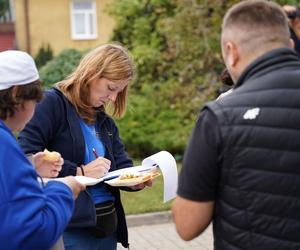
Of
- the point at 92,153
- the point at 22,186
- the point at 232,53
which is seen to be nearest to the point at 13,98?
the point at 22,186

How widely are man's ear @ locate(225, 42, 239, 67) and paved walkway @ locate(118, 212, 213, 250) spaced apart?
4059 millimetres

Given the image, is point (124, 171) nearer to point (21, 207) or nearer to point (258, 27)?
Result: point (21, 207)

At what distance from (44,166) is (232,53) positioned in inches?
42.0

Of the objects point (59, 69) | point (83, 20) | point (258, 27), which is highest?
point (258, 27)

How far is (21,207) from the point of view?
1.95m

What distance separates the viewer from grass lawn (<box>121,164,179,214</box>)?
23.9ft

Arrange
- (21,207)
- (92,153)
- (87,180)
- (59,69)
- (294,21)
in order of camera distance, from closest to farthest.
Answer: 1. (21,207)
2. (87,180)
3. (92,153)
4. (294,21)
5. (59,69)

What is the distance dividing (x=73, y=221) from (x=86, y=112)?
627mm

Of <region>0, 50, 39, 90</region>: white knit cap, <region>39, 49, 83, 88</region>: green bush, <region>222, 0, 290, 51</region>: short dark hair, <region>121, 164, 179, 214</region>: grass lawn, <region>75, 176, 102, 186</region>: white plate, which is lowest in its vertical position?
<region>121, 164, 179, 214</region>: grass lawn

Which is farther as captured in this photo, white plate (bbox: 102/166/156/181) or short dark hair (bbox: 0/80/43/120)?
white plate (bbox: 102/166/156/181)

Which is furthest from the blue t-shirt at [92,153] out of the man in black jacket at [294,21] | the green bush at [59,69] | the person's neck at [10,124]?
the green bush at [59,69]

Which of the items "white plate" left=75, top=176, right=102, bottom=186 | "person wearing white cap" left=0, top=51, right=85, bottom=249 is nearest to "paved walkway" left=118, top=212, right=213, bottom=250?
"white plate" left=75, top=176, right=102, bottom=186

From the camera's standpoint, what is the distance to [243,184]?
201 cm

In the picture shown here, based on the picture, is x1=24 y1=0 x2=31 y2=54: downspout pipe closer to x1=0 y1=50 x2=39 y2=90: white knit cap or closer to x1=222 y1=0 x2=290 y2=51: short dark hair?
x1=0 y1=50 x2=39 y2=90: white knit cap
